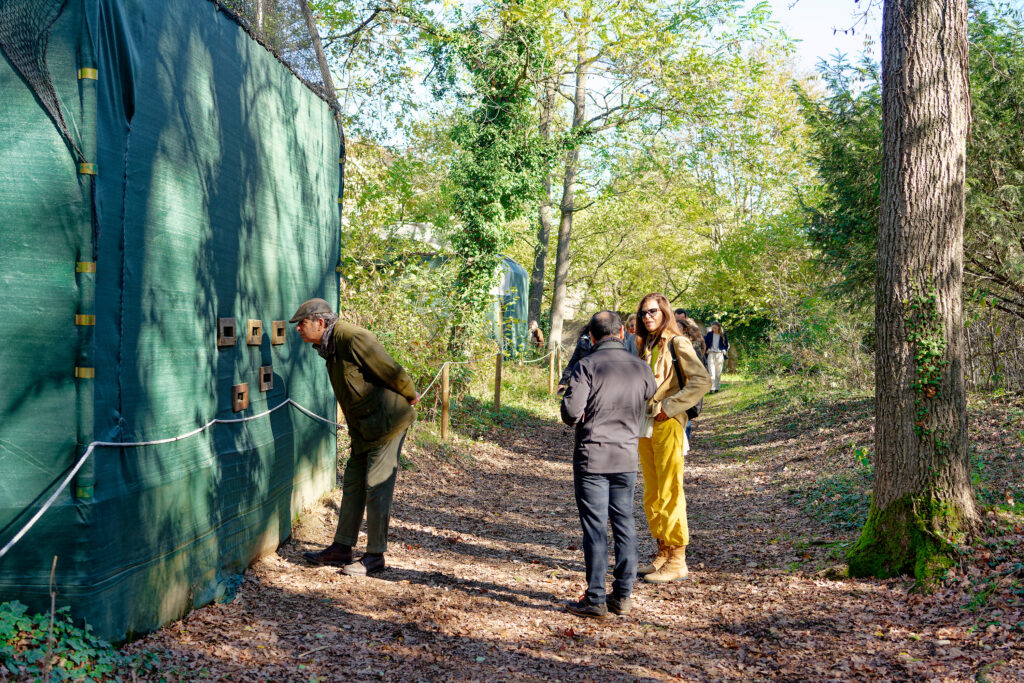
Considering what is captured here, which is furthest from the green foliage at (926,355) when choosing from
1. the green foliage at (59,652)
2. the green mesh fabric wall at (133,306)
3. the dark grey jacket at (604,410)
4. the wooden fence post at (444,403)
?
the wooden fence post at (444,403)

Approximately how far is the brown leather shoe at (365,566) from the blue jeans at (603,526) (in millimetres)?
1698

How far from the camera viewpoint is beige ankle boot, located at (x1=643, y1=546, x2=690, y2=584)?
255 inches

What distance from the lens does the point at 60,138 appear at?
390 cm

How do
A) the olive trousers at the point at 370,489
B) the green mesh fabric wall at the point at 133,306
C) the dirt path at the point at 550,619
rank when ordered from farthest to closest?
1. the olive trousers at the point at 370,489
2. the dirt path at the point at 550,619
3. the green mesh fabric wall at the point at 133,306

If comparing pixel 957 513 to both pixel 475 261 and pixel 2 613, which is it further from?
pixel 475 261

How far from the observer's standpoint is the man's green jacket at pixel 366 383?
600 cm

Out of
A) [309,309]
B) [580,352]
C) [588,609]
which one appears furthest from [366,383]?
[588,609]

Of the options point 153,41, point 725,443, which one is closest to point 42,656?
point 153,41

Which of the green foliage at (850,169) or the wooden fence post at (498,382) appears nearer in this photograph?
the green foliage at (850,169)

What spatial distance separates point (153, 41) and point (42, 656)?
319cm

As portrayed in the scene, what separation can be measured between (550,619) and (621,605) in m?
0.51

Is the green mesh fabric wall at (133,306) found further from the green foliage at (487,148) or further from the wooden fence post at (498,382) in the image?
the wooden fence post at (498,382)

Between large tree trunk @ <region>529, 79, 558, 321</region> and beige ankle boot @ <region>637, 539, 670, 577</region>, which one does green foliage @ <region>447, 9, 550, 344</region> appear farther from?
beige ankle boot @ <region>637, 539, 670, 577</region>

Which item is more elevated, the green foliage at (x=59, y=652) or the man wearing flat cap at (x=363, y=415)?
the man wearing flat cap at (x=363, y=415)
